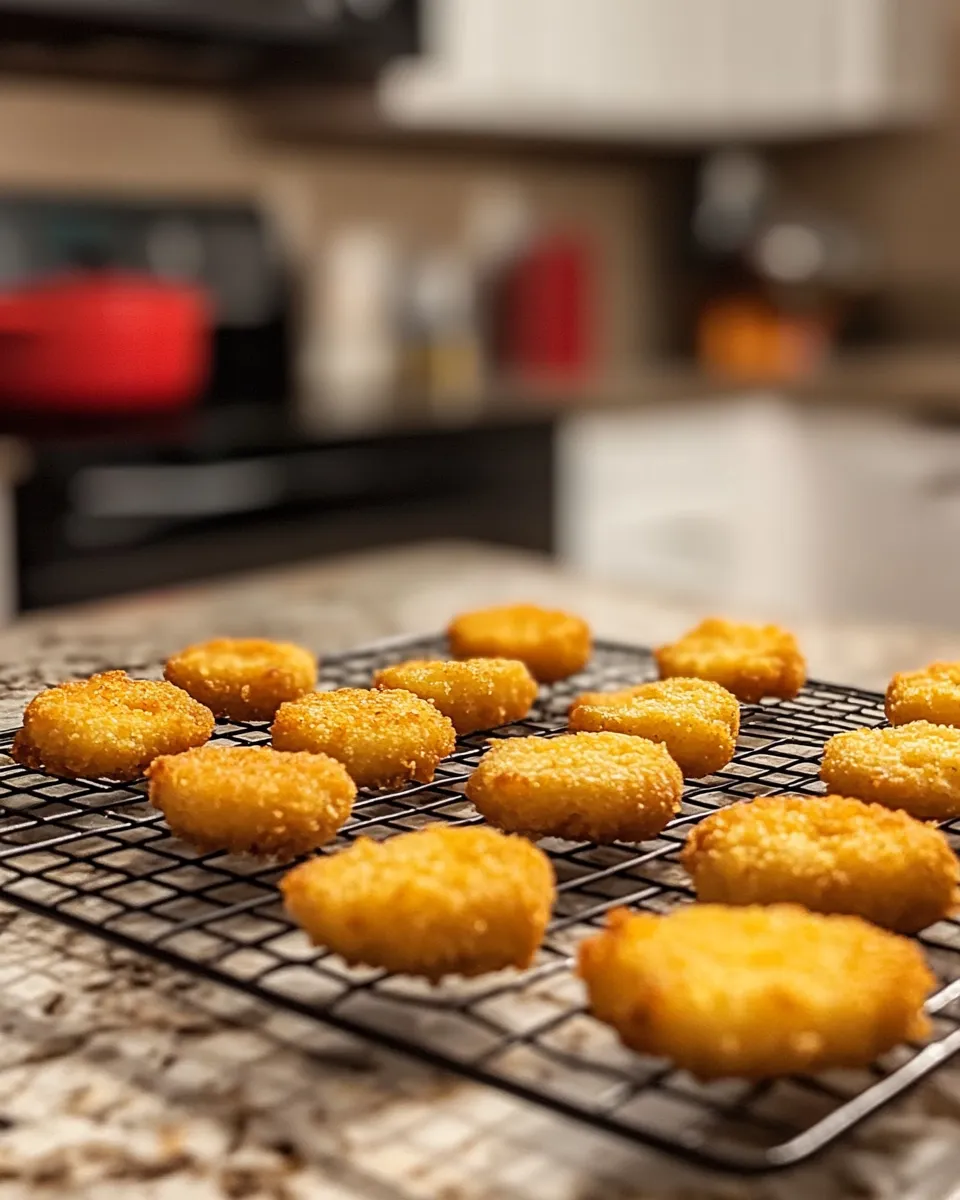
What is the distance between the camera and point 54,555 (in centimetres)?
252

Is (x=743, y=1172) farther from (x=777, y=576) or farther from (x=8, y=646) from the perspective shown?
→ (x=777, y=576)

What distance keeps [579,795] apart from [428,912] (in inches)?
7.8

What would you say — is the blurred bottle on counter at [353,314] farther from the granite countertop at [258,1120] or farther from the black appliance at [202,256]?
the granite countertop at [258,1120]

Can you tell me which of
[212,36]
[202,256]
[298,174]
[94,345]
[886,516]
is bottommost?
[886,516]

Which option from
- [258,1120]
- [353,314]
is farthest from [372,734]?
[353,314]

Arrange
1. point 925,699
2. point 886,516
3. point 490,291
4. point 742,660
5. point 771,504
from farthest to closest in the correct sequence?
point 490,291 → point 771,504 → point 886,516 → point 742,660 → point 925,699

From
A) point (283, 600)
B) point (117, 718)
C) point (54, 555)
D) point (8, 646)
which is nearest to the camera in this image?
point (117, 718)

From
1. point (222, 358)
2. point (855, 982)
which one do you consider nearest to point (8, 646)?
point (855, 982)

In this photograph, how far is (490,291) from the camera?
411 cm

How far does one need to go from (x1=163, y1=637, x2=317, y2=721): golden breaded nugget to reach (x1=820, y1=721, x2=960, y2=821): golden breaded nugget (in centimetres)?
41

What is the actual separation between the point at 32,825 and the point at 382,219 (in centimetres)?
321

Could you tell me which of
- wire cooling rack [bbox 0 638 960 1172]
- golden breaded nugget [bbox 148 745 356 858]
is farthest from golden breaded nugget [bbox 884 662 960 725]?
golden breaded nugget [bbox 148 745 356 858]

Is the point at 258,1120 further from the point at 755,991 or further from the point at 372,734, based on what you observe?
the point at 372,734

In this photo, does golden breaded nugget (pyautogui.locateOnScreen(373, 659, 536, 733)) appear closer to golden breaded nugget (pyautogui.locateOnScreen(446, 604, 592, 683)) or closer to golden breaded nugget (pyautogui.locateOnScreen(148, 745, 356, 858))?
golden breaded nugget (pyautogui.locateOnScreen(446, 604, 592, 683))
